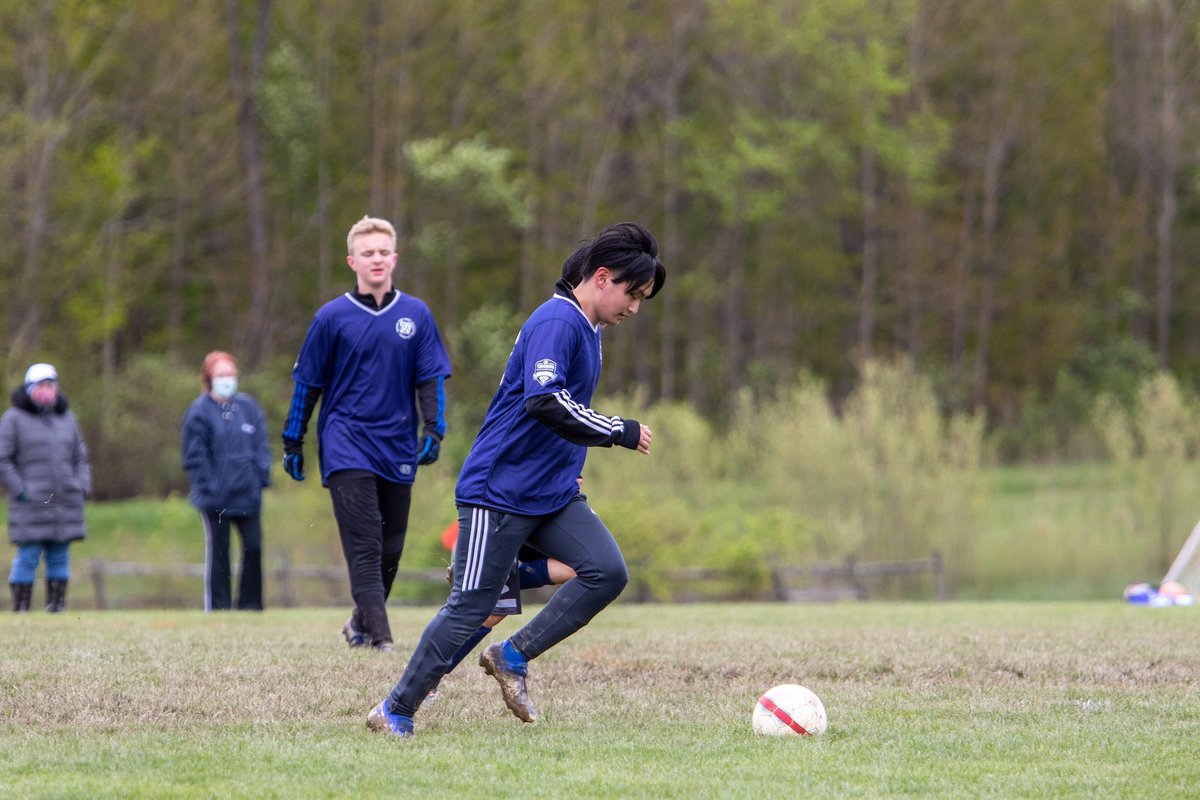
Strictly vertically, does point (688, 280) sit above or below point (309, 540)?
above

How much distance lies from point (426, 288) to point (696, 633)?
1111 inches

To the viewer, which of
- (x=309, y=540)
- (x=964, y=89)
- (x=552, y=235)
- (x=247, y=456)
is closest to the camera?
(x=247, y=456)

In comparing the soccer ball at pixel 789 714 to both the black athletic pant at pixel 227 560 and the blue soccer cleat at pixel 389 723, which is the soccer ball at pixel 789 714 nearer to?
the blue soccer cleat at pixel 389 723

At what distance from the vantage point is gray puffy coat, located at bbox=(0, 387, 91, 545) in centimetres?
1227

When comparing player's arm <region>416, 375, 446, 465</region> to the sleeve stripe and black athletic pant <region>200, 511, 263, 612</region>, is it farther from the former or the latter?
black athletic pant <region>200, 511, 263, 612</region>

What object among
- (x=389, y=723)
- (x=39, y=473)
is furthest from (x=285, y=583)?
(x=389, y=723)

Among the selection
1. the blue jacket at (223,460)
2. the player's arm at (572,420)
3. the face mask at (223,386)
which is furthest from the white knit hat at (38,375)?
the player's arm at (572,420)

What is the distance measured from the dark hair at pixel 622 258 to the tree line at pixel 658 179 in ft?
82.7

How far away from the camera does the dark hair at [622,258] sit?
19.0ft

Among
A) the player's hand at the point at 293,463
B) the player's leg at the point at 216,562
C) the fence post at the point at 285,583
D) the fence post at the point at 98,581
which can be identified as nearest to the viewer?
the player's hand at the point at 293,463

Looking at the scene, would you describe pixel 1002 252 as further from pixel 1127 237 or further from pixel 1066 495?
pixel 1066 495

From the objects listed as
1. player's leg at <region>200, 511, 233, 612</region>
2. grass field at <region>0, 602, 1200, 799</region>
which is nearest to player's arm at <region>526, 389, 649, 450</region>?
grass field at <region>0, 602, 1200, 799</region>

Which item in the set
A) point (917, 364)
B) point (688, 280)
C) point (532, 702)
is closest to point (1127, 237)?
point (917, 364)

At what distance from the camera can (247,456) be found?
12250 millimetres
